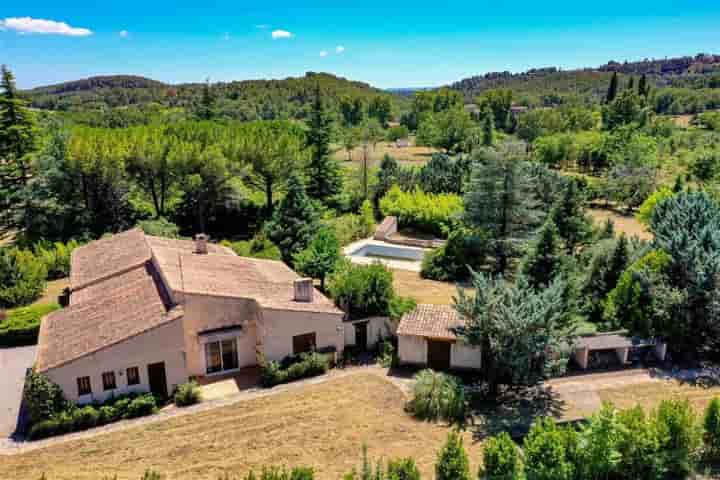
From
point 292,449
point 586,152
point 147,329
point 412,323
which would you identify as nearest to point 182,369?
point 147,329

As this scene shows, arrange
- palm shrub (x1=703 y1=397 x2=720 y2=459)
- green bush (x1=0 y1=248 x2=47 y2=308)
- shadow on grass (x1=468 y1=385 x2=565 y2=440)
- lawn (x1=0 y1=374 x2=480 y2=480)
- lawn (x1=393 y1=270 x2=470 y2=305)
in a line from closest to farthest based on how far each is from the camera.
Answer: palm shrub (x1=703 y1=397 x2=720 y2=459), lawn (x1=0 y1=374 x2=480 y2=480), shadow on grass (x1=468 y1=385 x2=565 y2=440), green bush (x1=0 y1=248 x2=47 y2=308), lawn (x1=393 y1=270 x2=470 y2=305)

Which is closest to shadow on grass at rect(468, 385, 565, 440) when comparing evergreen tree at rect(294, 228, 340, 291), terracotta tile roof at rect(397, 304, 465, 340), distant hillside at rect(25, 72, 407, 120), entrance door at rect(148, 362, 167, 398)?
terracotta tile roof at rect(397, 304, 465, 340)

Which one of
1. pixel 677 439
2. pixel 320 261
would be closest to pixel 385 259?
pixel 320 261

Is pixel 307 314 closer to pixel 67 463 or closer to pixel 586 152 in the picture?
pixel 67 463

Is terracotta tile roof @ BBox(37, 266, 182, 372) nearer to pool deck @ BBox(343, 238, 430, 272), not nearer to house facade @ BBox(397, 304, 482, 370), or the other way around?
house facade @ BBox(397, 304, 482, 370)

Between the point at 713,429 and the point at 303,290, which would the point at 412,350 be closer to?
the point at 303,290

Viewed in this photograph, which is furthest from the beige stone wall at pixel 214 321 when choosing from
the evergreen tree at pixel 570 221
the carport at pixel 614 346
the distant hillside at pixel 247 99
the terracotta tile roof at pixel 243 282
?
the distant hillside at pixel 247 99

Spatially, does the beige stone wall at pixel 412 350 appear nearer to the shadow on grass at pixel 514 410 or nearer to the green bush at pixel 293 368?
the green bush at pixel 293 368
